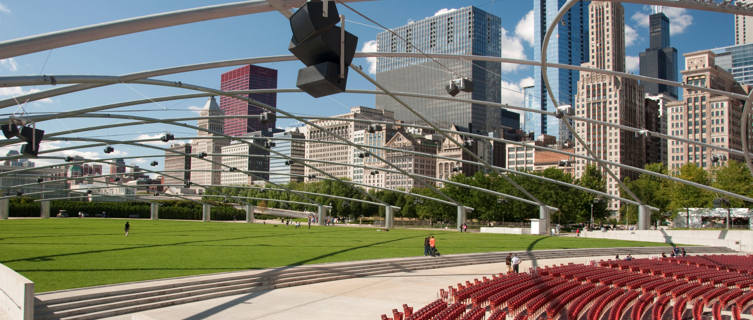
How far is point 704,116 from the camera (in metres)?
143

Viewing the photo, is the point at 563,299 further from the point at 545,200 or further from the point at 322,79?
the point at 545,200

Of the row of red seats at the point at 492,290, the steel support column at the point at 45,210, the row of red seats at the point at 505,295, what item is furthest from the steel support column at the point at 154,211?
the row of red seats at the point at 505,295

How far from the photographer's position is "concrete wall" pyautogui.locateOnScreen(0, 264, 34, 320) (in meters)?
12.3

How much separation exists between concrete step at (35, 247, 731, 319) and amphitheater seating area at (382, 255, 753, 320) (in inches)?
214

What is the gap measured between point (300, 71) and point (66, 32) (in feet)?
17.1

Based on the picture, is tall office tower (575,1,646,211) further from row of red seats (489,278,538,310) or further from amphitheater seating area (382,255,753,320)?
row of red seats (489,278,538,310)

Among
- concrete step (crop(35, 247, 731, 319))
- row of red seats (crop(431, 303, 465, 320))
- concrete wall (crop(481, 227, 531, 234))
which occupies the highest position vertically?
row of red seats (crop(431, 303, 465, 320))

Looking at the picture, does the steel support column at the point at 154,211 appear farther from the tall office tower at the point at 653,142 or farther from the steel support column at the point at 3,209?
the tall office tower at the point at 653,142

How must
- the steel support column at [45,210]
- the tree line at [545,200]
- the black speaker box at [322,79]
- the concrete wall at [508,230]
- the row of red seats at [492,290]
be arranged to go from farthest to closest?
the steel support column at [45,210]
the tree line at [545,200]
the concrete wall at [508,230]
the row of red seats at [492,290]
the black speaker box at [322,79]

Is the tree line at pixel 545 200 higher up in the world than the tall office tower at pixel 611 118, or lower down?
lower down

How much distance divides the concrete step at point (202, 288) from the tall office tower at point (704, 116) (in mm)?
133100

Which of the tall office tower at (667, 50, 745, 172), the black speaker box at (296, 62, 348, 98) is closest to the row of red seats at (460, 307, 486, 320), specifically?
the black speaker box at (296, 62, 348, 98)

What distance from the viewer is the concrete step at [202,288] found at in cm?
1427

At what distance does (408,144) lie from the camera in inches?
7151
